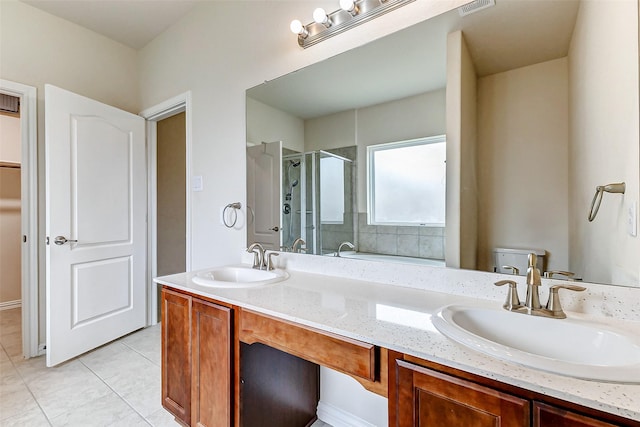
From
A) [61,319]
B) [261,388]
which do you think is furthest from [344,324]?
[61,319]

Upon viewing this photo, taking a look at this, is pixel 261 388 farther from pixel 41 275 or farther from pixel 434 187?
pixel 41 275

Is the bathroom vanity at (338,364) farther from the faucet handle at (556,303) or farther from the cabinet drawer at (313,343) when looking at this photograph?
the faucet handle at (556,303)

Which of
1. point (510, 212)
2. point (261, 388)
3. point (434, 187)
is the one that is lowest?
point (261, 388)

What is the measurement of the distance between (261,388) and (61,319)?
1.82 metres

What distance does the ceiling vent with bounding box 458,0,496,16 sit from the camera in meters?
1.19

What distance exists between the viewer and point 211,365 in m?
1.30

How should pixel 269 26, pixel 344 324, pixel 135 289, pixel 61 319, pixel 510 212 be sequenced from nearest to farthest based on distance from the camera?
pixel 344 324
pixel 510 212
pixel 269 26
pixel 61 319
pixel 135 289

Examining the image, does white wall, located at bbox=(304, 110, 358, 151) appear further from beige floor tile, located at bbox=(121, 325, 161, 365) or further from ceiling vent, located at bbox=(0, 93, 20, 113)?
ceiling vent, located at bbox=(0, 93, 20, 113)

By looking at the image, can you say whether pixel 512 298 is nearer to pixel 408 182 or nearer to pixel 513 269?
pixel 513 269

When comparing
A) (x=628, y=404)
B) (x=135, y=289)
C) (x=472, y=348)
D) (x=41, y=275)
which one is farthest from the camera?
(x=135, y=289)

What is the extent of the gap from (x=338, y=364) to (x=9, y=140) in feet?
14.6

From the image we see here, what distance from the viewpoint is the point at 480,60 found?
3.97 feet

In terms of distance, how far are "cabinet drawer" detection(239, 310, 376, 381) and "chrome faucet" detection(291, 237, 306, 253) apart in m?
0.66

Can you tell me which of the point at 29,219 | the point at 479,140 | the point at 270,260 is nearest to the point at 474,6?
the point at 479,140
